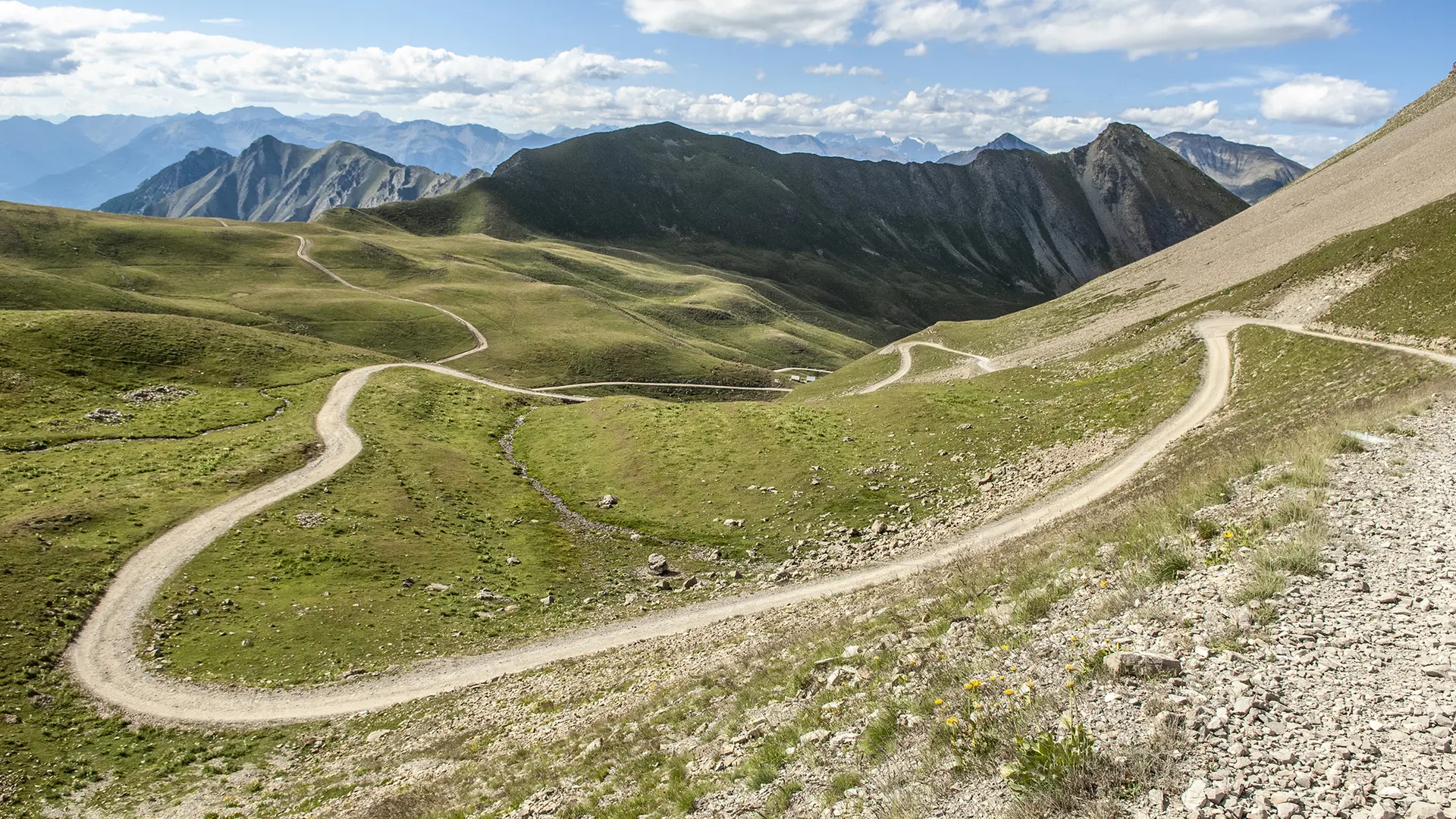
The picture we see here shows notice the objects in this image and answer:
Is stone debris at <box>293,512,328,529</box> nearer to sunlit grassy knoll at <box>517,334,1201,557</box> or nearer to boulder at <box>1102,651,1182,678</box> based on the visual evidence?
sunlit grassy knoll at <box>517,334,1201,557</box>

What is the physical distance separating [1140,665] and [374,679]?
31418mm

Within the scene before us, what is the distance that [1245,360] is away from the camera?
53688 mm

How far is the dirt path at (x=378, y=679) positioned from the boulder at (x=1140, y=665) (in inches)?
803

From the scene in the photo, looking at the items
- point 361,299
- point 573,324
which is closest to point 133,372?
point 361,299

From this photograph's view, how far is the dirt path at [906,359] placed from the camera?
92875 mm

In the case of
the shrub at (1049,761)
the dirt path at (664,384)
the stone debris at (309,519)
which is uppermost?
the shrub at (1049,761)

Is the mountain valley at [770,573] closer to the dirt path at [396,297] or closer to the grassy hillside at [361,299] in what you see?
the grassy hillside at [361,299]

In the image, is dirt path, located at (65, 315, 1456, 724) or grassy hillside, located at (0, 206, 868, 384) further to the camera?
grassy hillside, located at (0, 206, 868, 384)

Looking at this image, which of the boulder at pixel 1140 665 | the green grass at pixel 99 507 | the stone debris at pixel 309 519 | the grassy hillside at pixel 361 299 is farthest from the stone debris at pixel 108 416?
the boulder at pixel 1140 665

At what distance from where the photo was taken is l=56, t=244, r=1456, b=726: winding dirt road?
98.7 ft

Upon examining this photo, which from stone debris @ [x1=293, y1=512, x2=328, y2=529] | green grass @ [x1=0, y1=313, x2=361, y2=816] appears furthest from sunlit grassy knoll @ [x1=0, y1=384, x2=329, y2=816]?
stone debris @ [x1=293, y1=512, x2=328, y2=529]

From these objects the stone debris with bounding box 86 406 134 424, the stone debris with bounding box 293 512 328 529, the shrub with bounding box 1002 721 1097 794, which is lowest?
the stone debris with bounding box 293 512 328 529

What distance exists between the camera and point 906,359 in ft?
352

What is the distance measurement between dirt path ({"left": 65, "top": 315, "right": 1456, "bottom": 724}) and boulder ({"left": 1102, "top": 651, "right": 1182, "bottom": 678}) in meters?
20.4
